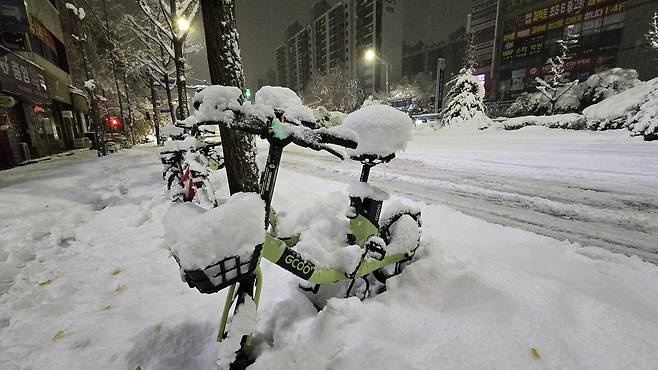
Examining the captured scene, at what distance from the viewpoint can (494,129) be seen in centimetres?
1839

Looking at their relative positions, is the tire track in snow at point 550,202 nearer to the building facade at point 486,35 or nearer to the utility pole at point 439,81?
the utility pole at point 439,81

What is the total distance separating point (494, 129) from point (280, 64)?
474ft

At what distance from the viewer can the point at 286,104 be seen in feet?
5.82

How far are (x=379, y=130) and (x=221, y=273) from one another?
1.43 metres

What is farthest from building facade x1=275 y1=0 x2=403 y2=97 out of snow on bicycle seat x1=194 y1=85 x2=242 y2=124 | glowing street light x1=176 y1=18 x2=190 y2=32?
snow on bicycle seat x1=194 y1=85 x2=242 y2=124

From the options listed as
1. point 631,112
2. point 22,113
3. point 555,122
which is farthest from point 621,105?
point 22,113

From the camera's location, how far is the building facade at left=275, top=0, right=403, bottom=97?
3553 inches

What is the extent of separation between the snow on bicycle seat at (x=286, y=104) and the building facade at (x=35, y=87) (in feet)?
46.0

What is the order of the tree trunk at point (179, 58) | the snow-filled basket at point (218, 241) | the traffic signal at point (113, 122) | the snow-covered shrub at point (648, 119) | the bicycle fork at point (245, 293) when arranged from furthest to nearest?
the traffic signal at point (113, 122), the tree trunk at point (179, 58), the snow-covered shrub at point (648, 119), the bicycle fork at point (245, 293), the snow-filled basket at point (218, 241)

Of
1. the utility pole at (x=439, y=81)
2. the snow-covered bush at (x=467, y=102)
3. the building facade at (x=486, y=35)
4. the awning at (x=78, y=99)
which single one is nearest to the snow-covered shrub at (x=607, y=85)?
the snow-covered bush at (x=467, y=102)

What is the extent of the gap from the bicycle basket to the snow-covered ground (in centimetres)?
70

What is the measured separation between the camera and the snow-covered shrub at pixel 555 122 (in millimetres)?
14344

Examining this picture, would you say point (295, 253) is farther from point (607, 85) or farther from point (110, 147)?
point (607, 85)

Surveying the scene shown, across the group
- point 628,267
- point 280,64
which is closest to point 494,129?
point 628,267
